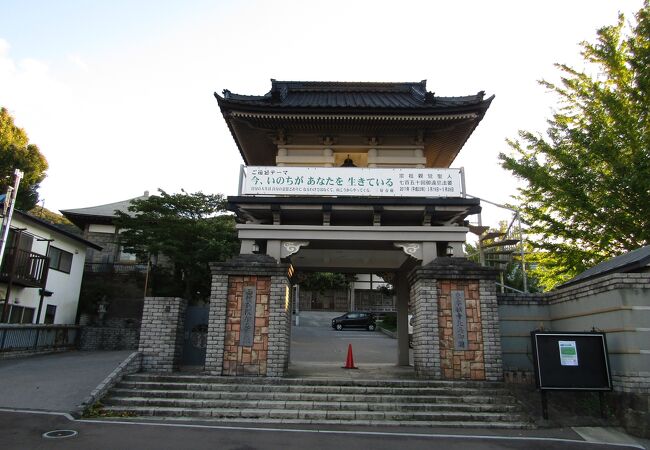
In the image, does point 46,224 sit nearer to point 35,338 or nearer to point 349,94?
point 35,338

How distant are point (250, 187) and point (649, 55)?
42.6 ft

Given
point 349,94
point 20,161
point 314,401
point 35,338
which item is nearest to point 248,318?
point 314,401

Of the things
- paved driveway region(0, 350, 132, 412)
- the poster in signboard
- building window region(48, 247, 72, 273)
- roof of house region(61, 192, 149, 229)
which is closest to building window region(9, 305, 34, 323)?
building window region(48, 247, 72, 273)

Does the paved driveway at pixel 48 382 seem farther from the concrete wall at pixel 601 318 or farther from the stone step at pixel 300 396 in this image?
the concrete wall at pixel 601 318

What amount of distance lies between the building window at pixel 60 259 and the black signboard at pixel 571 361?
22.8 m

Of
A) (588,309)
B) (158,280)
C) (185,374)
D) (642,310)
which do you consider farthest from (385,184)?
(158,280)

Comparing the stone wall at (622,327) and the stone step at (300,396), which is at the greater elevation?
the stone wall at (622,327)

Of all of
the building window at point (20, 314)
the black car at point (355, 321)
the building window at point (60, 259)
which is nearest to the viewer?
the building window at point (20, 314)

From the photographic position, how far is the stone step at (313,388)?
385 inches

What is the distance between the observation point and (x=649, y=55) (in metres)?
13.6

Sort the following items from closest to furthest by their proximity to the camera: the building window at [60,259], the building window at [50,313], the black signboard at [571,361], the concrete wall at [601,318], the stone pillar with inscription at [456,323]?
the concrete wall at [601,318] < the black signboard at [571,361] < the stone pillar with inscription at [456,323] < the building window at [50,313] < the building window at [60,259]

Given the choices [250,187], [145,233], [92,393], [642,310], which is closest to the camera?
[642,310]

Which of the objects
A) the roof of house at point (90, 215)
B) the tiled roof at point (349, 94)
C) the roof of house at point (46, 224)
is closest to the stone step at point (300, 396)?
the tiled roof at point (349, 94)

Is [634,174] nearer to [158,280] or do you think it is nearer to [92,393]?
[92,393]
